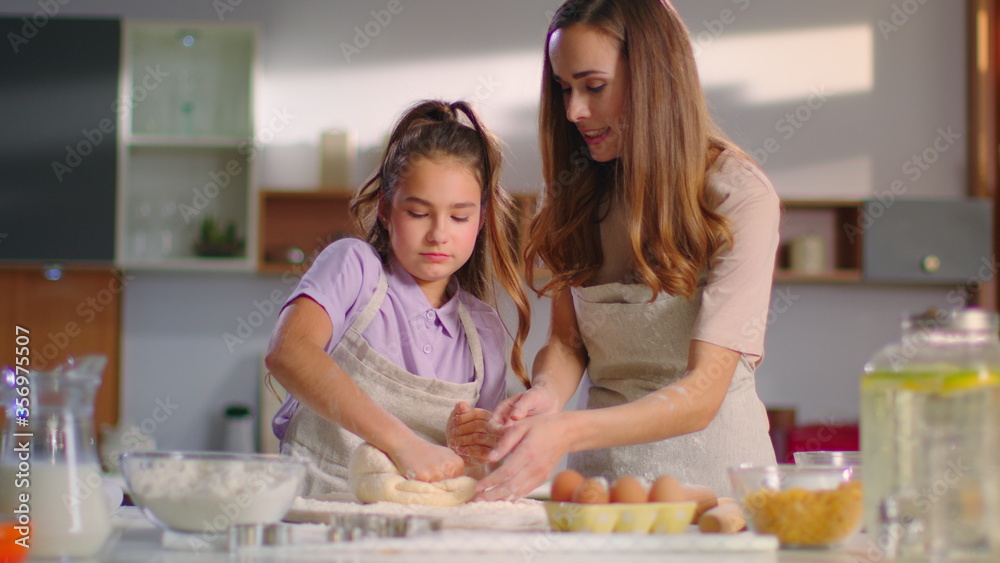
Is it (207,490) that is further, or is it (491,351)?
(491,351)

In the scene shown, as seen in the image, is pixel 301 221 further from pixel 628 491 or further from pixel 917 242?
pixel 628 491

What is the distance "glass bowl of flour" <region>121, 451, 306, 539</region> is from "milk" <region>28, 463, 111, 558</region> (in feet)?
0.18

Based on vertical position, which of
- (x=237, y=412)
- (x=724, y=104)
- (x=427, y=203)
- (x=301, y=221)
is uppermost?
(x=724, y=104)

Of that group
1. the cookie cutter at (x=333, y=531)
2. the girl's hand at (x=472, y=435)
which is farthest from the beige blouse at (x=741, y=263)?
the cookie cutter at (x=333, y=531)

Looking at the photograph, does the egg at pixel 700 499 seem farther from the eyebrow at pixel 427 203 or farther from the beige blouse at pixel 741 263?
the eyebrow at pixel 427 203

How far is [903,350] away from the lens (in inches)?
28.9

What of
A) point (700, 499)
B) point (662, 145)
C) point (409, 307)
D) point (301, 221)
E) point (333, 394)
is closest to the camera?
point (700, 499)

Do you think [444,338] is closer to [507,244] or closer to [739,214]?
[507,244]

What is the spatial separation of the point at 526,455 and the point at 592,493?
12 cm

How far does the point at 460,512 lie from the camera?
36.8 inches

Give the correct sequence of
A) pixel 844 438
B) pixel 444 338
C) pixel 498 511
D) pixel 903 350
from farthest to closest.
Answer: pixel 844 438 < pixel 444 338 < pixel 498 511 < pixel 903 350

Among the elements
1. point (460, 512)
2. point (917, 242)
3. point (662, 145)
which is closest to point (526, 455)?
point (460, 512)

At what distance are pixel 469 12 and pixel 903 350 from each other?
111 inches

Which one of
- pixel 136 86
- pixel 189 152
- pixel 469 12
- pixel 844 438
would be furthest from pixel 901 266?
pixel 136 86
